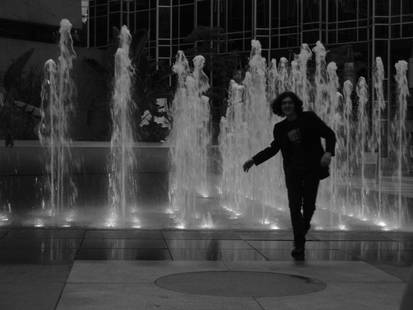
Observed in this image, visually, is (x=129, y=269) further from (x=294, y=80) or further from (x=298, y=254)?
(x=294, y=80)

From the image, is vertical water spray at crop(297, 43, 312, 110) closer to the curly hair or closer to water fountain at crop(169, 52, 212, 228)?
water fountain at crop(169, 52, 212, 228)

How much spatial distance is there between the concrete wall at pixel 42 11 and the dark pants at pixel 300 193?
2308 cm

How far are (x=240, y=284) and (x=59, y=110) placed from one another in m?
22.3

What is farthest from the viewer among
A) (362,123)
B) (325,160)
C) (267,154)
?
(362,123)

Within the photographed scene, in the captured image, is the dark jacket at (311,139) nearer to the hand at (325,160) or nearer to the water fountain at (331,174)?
the hand at (325,160)

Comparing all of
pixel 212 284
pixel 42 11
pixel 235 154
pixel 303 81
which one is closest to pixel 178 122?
pixel 235 154

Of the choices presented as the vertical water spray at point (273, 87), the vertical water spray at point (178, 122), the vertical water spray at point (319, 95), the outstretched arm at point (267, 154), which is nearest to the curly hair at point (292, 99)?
the outstretched arm at point (267, 154)

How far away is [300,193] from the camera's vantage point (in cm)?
682

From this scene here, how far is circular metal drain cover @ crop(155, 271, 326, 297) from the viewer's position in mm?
5223

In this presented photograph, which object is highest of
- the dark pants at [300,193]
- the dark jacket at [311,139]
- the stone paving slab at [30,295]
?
the dark jacket at [311,139]

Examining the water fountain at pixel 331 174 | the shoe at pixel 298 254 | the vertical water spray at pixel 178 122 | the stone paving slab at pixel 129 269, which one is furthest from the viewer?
the vertical water spray at pixel 178 122

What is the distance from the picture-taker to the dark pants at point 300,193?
22.3ft

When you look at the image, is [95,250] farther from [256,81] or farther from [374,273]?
[256,81]

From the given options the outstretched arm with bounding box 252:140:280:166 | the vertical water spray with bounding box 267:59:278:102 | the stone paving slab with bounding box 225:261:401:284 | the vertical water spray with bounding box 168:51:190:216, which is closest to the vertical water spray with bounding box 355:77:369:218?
the vertical water spray with bounding box 267:59:278:102
